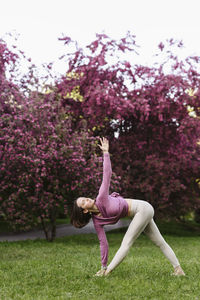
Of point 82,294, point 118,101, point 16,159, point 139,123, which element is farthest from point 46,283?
point 139,123

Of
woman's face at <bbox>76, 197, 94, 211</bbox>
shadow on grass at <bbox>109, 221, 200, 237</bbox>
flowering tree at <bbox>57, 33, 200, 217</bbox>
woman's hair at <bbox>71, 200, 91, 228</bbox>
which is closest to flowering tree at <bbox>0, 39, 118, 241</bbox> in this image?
flowering tree at <bbox>57, 33, 200, 217</bbox>

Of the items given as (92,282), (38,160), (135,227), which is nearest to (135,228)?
(135,227)

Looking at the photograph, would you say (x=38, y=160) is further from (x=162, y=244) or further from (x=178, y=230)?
(x=178, y=230)

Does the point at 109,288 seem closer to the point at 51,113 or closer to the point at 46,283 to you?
the point at 46,283

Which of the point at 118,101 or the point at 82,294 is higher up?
the point at 118,101

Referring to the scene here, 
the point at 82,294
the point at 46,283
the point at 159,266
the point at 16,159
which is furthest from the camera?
the point at 16,159

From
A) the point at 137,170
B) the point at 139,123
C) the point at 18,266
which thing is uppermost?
the point at 139,123

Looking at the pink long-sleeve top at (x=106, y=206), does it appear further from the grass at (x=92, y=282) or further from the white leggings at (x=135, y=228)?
the grass at (x=92, y=282)

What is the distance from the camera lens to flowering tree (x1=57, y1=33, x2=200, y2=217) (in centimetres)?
1329

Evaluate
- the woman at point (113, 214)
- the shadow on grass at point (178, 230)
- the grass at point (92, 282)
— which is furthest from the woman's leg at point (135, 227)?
the shadow on grass at point (178, 230)

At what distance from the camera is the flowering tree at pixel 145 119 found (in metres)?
13.3

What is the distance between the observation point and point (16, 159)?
10.8 metres

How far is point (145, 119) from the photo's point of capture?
43.9ft

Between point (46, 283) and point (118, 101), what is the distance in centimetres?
849
